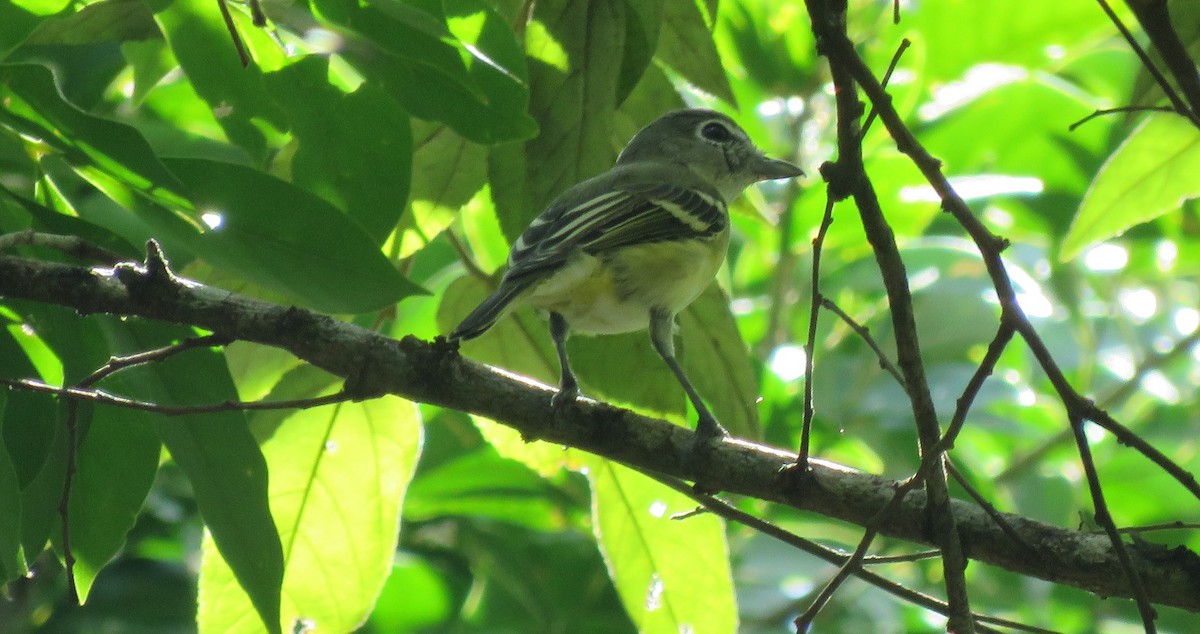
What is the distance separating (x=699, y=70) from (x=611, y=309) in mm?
623

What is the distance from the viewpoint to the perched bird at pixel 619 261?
2.40m

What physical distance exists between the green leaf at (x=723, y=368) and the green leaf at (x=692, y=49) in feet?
1.44

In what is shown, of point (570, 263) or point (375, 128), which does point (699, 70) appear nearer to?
point (570, 263)

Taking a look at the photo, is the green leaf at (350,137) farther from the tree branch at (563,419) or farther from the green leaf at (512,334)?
the green leaf at (512,334)

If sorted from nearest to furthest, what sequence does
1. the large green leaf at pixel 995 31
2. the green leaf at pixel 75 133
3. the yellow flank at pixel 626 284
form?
the green leaf at pixel 75 133 → the yellow flank at pixel 626 284 → the large green leaf at pixel 995 31

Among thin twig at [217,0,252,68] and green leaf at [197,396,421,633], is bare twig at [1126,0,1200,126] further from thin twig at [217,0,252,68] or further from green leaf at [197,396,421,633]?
green leaf at [197,396,421,633]

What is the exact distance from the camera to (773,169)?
3680 mm

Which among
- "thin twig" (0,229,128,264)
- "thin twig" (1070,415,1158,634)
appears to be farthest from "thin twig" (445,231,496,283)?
"thin twig" (1070,415,1158,634)

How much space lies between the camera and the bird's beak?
3.60 metres

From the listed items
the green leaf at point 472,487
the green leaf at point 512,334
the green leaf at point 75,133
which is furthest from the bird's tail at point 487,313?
the green leaf at point 472,487

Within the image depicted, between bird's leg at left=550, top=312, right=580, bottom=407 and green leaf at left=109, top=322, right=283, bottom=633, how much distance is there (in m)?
0.49

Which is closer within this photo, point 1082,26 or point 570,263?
point 570,263

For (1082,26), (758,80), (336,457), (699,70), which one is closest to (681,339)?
(699,70)

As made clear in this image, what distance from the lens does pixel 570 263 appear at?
106 inches
